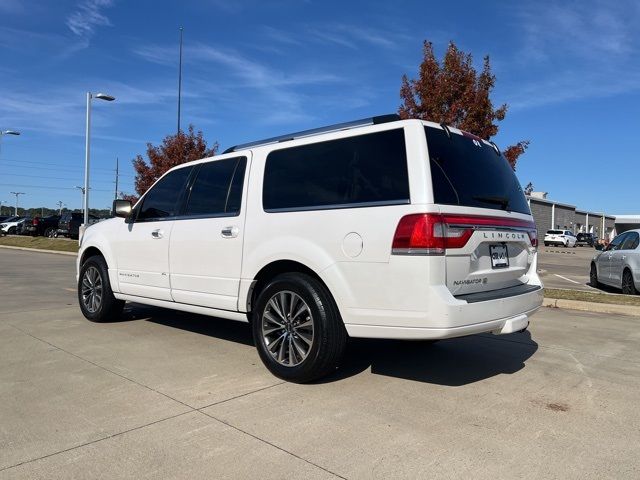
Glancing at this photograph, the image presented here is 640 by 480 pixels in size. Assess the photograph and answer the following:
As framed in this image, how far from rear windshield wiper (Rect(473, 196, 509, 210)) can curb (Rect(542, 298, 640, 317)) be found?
4.60 metres

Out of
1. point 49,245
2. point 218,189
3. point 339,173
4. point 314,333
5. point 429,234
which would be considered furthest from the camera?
point 49,245

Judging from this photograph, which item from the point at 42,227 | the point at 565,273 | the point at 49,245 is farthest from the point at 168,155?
the point at 42,227

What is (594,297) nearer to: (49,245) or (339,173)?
(339,173)

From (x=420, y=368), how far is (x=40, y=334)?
168 inches

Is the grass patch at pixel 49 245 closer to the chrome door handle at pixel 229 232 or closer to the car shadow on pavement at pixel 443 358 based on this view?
the chrome door handle at pixel 229 232

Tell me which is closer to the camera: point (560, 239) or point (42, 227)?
point (42, 227)

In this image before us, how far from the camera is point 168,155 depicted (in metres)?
22.6

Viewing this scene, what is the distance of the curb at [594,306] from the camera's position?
8.55 meters

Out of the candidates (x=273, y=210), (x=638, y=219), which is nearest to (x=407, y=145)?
(x=273, y=210)

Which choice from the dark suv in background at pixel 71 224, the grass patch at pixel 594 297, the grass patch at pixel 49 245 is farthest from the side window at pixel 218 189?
the dark suv in background at pixel 71 224

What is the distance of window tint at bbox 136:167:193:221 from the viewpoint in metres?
5.85

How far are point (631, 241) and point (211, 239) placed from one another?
31.5 ft

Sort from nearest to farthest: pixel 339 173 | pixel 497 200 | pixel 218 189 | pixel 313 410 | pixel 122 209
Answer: pixel 313 410 < pixel 339 173 < pixel 497 200 < pixel 218 189 < pixel 122 209

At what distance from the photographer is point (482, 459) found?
10.2 ft
